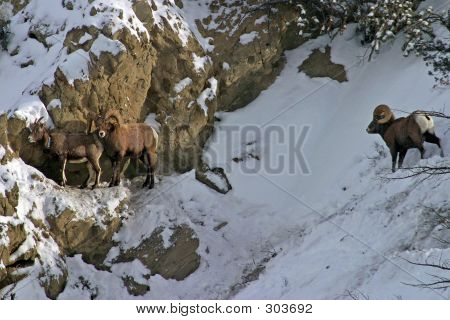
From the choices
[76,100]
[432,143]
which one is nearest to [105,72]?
[76,100]

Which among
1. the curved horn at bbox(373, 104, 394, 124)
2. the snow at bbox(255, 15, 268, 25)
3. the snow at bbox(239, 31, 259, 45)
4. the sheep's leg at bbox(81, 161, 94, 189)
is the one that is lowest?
the sheep's leg at bbox(81, 161, 94, 189)

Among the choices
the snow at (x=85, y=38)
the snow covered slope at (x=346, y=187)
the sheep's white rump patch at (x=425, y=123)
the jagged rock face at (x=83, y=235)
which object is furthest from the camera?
the snow at (x=85, y=38)

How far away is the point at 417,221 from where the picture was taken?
13672mm

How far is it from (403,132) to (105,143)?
20.1 ft

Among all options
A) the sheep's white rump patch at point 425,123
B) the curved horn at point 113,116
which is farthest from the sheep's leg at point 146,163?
the sheep's white rump patch at point 425,123

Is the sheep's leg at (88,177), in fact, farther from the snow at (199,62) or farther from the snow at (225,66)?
the snow at (225,66)

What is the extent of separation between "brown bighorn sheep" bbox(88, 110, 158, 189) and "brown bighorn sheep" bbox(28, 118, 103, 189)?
9.9 inches

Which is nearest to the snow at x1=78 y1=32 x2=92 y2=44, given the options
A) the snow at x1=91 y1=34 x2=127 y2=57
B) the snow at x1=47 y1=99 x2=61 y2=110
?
the snow at x1=91 y1=34 x2=127 y2=57

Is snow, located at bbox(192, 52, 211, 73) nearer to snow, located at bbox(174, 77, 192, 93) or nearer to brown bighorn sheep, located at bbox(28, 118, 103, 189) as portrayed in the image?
snow, located at bbox(174, 77, 192, 93)

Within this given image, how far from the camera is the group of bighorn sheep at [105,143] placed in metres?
15.9

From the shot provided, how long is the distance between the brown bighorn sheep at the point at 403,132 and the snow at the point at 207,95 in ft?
14.1

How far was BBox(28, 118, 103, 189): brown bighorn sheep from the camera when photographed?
51.8ft

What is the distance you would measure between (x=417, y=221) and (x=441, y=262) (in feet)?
5.44

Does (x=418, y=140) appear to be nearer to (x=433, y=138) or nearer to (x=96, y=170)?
(x=433, y=138)
